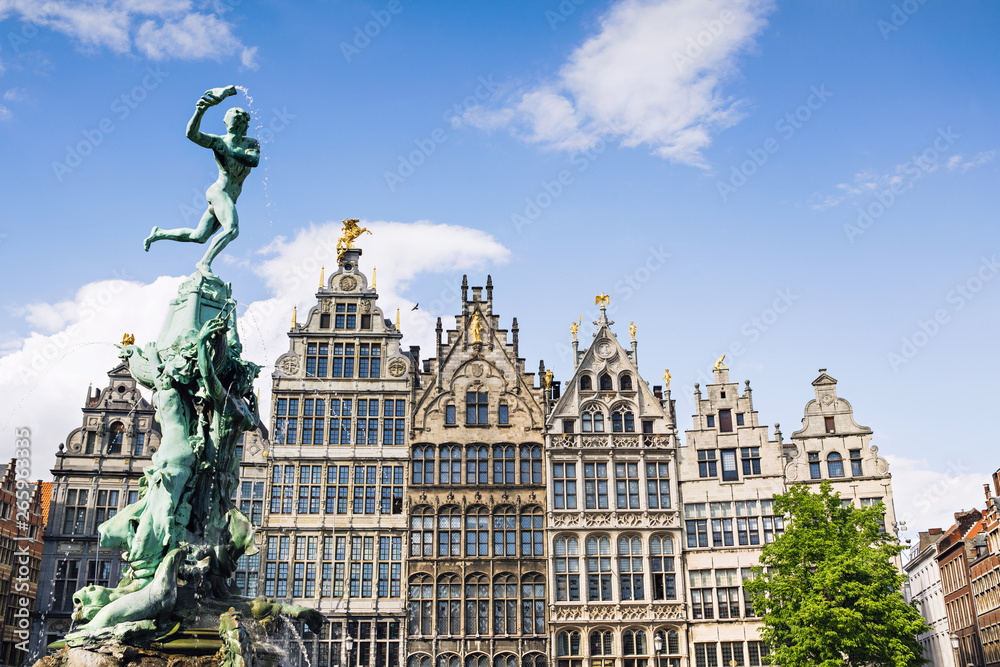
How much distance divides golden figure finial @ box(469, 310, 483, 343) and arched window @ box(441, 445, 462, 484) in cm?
523

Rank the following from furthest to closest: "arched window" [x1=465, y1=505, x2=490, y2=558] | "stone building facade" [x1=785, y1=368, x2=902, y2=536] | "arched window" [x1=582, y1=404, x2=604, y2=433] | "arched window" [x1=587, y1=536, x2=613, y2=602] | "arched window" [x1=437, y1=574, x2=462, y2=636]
A: "arched window" [x1=582, y1=404, x2=604, y2=433], "stone building facade" [x1=785, y1=368, x2=902, y2=536], "arched window" [x1=465, y1=505, x2=490, y2=558], "arched window" [x1=587, y1=536, x2=613, y2=602], "arched window" [x1=437, y1=574, x2=462, y2=636]

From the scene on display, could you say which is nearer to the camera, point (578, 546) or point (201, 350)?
point (201, 350)

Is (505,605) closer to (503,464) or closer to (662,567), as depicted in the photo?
(503,464)

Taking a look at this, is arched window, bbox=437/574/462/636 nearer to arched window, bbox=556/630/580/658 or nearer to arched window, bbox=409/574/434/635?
arched window, bbox=409/574/434/635

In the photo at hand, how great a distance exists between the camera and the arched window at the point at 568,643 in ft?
128

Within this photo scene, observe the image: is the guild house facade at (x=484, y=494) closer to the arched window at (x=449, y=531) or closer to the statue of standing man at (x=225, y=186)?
the arched window at (x=449, y=531)

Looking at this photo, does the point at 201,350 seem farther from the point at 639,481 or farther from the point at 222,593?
the point at 639,481

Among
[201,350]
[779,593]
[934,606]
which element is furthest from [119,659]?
[934,606]

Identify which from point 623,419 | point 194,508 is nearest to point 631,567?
point 623,419

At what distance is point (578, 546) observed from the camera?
133 ft

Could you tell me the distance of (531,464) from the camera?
1654 inches

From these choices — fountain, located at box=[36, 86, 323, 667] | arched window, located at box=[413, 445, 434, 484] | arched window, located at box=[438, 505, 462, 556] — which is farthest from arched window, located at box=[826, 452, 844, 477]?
fountain, located at box=[36, 86, 323, 667]

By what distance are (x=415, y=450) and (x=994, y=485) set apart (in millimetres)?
29420

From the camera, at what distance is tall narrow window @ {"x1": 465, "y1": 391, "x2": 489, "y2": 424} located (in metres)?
42.6
